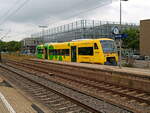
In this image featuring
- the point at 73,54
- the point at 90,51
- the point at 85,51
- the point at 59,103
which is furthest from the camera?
the point at 73,54

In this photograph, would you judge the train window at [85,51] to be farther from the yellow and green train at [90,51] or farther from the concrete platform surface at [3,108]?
the concrete platform surface at [3,108]

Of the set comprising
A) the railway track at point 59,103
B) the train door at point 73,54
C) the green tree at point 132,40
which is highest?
the green tree at point 132,40

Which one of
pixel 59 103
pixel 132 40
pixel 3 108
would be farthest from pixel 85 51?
pixel 132 40

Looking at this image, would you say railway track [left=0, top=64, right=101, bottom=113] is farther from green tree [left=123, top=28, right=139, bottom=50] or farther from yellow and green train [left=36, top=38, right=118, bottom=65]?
green tree [left=123, top=28, right=139, bottom=50]

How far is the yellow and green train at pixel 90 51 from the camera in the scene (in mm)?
20078

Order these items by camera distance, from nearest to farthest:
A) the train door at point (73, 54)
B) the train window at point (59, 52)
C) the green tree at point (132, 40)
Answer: the train door at point (73, 54) < the train window at point (59, 52) < the green tree at point (132, 40)

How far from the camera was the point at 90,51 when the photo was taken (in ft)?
69.8

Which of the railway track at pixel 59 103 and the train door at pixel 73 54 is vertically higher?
the train door at pixel 73 54

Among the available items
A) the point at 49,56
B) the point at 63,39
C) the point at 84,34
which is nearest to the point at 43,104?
the point at 49,56

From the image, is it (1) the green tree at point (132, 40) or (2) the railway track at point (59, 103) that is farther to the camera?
(1) the green tree at point (132, 40)

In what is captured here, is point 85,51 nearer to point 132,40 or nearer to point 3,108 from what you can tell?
point 3,108

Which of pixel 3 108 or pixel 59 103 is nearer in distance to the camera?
pixel 3 108

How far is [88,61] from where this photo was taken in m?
21.9

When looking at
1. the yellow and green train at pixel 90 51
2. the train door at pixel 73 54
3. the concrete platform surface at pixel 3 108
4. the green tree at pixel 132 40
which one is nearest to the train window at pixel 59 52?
the yellow and green train at pixel 90 51
